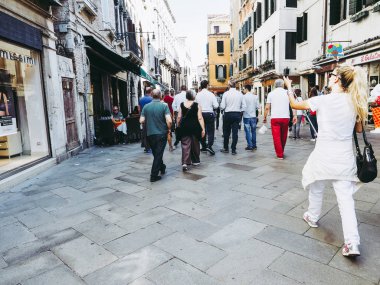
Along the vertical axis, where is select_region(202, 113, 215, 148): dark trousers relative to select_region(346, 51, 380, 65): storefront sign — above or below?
below

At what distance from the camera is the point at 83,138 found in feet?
30.7

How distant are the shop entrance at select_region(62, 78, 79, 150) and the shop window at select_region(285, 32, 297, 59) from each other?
48.4ft

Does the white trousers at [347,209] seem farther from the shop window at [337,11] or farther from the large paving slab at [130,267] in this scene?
the shop window at [337,11]

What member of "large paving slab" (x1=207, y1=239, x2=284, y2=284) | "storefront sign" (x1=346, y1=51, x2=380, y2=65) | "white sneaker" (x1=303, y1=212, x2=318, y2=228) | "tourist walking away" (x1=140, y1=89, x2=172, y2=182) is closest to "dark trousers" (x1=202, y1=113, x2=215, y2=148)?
"tourist walking away" (x1=140, y1=89, x2=172, y2=182)

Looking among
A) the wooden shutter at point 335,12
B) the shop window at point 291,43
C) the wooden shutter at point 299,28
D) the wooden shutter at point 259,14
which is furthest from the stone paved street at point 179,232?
the wooden shutter at point 259,14

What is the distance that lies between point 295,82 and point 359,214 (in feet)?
56.5

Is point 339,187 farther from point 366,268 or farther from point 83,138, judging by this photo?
point 83,138

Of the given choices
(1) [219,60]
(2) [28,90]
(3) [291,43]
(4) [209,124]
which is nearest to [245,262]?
(4) [209,124]

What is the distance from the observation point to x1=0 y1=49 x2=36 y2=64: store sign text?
19.5 ft

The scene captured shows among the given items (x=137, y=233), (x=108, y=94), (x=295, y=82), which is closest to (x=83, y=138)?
(x=108, y=94)

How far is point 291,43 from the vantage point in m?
19.1

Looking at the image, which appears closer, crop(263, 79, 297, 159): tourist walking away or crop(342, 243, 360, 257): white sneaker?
crop(342, 243, 360, 257): white sneaker

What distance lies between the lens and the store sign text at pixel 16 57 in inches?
235

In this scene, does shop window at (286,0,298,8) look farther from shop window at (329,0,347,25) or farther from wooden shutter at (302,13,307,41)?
shop window at (329,0,347,25)
